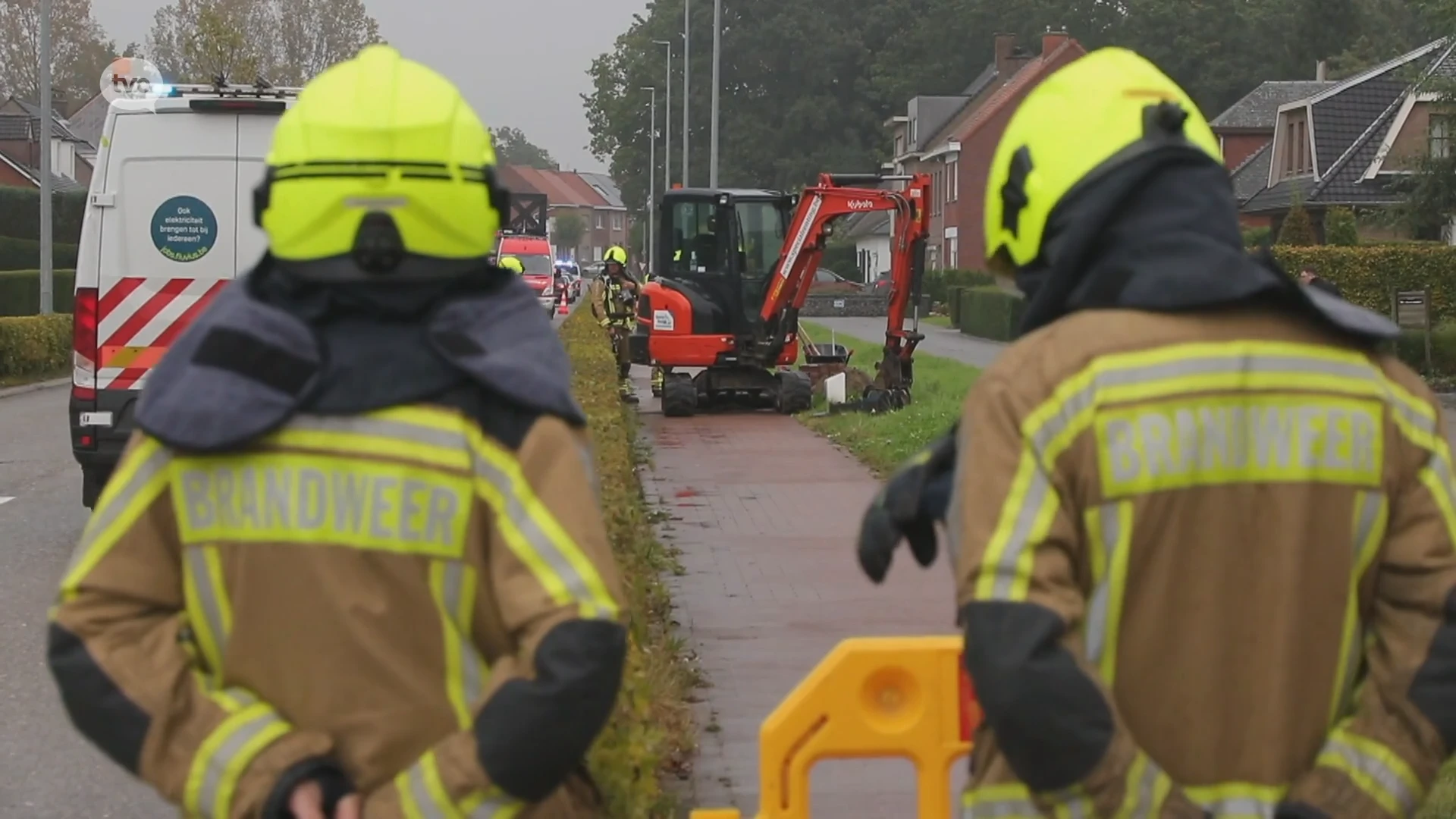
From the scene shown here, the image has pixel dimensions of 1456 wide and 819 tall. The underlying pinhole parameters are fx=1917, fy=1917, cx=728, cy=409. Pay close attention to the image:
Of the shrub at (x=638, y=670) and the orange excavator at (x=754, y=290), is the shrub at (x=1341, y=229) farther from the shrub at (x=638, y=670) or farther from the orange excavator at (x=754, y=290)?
the shrub at (x=638, y=670)

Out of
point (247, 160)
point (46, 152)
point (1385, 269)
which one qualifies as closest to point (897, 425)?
point (247, 160)

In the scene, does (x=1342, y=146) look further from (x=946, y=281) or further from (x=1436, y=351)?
(x=1436, y=351)

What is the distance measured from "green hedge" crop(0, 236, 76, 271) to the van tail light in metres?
43.6

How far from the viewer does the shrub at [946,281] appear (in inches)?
2283

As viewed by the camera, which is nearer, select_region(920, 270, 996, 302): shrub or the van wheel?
the van wheel

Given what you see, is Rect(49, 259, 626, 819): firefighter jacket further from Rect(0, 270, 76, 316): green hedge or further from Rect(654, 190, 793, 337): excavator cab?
Rect(0, 270, 76, 316): green hedge

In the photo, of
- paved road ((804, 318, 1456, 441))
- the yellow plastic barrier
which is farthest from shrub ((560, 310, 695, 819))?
paved road ((804, 318, 1456, 441))

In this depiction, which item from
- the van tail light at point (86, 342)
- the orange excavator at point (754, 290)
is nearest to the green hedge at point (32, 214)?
the orange excavator at point (754, 290)

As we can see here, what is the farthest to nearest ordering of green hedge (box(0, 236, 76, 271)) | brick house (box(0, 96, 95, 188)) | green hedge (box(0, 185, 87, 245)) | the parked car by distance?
brick house (box(0, 96, 95, 188)), the parked car, green hedge (box(0, 185, 87, 245)), green hedge (box(0, 236, 76, 271))

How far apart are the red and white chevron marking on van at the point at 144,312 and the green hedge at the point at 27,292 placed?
2914 centimetres

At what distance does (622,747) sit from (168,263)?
280 inches

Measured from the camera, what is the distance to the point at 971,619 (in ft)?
7.88

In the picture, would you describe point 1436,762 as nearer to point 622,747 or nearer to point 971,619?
point 971,619

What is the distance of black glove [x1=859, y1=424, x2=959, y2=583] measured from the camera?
269 centimetres
